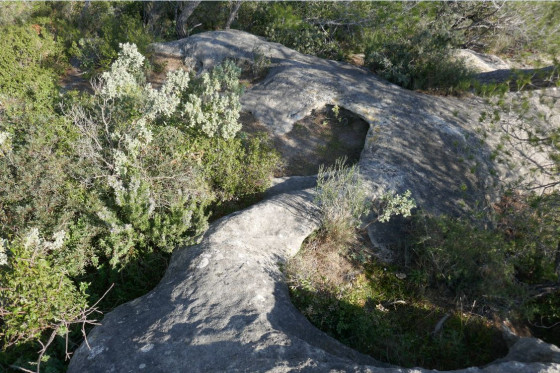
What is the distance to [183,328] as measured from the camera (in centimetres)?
367

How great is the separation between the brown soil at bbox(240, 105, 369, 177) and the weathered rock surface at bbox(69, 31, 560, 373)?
0.25 meters

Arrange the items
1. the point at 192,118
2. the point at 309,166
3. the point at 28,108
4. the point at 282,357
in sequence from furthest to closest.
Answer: the point at 309,166 → the point at 192,118 → the point at 28,108 → the point at 282,357

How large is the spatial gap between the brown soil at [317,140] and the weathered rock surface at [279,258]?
0.25m

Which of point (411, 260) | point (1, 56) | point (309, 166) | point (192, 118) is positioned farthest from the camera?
point (1, 56)

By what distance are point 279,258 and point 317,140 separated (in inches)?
153

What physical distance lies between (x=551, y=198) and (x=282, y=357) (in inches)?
173

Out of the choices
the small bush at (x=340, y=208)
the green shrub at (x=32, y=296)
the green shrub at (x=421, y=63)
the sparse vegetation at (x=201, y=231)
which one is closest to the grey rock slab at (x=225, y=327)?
the sparse vegetation at (x=201, y=231)

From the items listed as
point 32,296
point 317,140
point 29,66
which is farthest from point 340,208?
point 29,66

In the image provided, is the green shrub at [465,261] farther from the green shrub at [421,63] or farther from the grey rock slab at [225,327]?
the green shrub at [421,63]

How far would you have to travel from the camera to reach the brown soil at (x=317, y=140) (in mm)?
7496

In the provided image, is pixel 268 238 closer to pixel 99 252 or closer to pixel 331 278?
pixel 331 278

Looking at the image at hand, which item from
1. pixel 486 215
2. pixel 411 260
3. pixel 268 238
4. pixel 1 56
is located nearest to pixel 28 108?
pixel 1 56

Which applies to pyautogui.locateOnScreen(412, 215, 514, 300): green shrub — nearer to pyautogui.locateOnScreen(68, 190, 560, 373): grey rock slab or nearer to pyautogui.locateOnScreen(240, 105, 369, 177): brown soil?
pyautogui.locateOnScreen(68, 190, 560, 373): grey rock slab

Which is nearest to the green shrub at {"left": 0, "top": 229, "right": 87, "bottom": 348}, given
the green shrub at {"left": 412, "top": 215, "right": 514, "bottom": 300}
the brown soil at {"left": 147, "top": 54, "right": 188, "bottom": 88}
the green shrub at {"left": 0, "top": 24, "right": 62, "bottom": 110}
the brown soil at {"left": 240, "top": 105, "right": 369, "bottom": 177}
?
the green shrub at {"left": 0, "top": 24, "right": 62, "bottom": 110}
